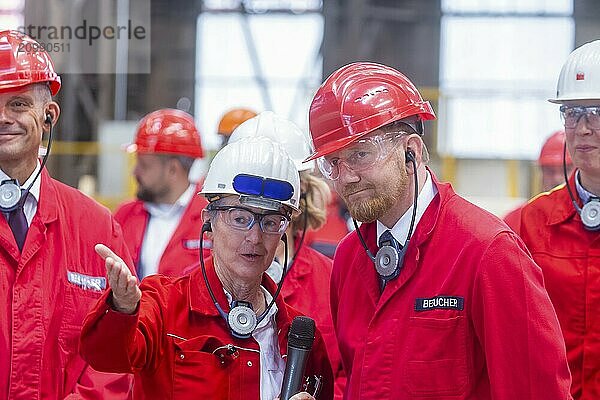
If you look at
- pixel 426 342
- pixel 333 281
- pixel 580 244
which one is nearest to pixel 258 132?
pixel 333 281

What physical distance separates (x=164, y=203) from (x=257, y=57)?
8.53 metres

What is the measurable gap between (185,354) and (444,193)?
94cm

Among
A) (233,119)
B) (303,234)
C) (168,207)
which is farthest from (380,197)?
(233,119)

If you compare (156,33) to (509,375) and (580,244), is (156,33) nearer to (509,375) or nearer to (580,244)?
(580,244)

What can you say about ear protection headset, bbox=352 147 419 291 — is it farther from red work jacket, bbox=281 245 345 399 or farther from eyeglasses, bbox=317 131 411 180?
red work jacket, bbox=281 245 345 399

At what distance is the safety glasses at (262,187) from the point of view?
3.18 meters

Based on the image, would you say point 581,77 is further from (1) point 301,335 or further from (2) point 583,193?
(1) point 301,335

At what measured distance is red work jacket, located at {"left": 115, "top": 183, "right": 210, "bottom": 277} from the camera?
222 inches

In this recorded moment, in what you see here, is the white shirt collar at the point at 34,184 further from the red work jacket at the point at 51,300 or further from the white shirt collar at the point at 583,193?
the white shirt collar at the point at 583,193

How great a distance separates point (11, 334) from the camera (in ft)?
10.8

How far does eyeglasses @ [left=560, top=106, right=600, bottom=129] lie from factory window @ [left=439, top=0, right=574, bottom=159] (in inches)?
350

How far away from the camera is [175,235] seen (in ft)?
19.2

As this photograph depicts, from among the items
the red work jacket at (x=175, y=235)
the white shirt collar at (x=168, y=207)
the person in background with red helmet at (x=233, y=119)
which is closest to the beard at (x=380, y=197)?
the red work jacket at (x=175, y=235)

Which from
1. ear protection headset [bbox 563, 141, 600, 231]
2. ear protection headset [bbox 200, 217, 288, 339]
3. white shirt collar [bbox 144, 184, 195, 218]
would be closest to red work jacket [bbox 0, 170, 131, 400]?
ear protection headset [bbox 200, 217, 288, 339]
